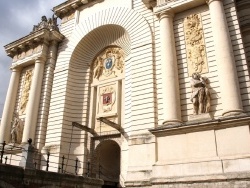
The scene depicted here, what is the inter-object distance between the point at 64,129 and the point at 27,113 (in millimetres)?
3672

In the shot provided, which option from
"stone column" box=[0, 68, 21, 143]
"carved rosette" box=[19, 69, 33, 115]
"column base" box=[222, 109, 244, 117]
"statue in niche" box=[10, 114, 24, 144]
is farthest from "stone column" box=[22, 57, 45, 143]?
"column base" box=[222, 109, 244, 117]

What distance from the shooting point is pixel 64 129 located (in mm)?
21469

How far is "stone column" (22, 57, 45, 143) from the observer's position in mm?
22109

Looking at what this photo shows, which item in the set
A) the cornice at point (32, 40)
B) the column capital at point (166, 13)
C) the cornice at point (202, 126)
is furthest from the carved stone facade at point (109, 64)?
the cornice at point (202, 126)

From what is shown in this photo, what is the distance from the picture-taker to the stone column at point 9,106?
23609 millimetres

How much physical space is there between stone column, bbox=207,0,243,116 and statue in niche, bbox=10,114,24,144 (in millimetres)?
16163

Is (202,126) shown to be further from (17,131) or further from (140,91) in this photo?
(17,131)

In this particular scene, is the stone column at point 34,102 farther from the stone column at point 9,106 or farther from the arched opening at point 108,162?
the arched opening at point 108,162

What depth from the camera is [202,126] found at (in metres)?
14.7

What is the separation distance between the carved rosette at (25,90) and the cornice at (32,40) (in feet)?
7.89

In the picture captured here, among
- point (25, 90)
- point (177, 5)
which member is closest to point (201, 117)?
point (177, 5)

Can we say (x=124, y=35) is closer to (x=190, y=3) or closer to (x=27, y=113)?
(x=190, y=3)

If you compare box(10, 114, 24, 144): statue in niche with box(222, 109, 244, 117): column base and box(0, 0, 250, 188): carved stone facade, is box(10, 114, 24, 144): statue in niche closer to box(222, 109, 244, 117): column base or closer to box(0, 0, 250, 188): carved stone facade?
box(0, 0, 250, 188): carved stone facade

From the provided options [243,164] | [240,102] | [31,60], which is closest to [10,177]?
[243,164]
